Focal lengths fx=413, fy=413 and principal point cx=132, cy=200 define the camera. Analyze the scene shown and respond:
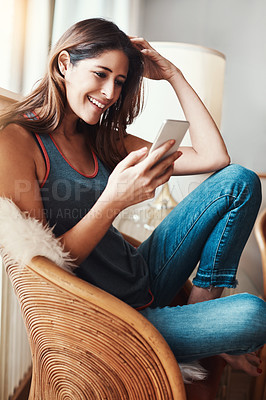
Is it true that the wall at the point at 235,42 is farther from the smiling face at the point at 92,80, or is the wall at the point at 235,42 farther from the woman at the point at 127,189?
the smiling face at the point at 92,80

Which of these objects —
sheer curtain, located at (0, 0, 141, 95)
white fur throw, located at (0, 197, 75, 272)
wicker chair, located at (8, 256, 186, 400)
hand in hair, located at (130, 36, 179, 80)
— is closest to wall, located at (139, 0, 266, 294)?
sheer curtain, located at (0, 0, 141, 95)

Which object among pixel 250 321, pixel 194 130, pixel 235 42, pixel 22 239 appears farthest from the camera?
pixel 235 42

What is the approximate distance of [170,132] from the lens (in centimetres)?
80

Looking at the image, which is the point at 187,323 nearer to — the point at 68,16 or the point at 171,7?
the point at 68,16

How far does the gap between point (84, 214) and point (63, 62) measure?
0.35 meters

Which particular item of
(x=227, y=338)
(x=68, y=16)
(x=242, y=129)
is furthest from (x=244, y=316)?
(x=242, y=129)

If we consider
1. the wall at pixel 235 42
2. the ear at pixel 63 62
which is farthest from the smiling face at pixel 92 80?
the wall at pixel 235 42

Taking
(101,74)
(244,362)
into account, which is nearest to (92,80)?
(101,74)

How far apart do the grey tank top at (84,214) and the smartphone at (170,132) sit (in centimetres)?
21

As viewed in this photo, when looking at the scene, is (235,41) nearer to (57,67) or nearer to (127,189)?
(57,67)

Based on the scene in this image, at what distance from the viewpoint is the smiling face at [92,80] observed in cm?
91

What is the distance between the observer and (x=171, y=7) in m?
2.07

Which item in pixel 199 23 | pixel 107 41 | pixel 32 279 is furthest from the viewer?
pixel 199 23

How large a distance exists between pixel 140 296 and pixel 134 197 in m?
0.31
